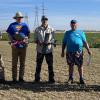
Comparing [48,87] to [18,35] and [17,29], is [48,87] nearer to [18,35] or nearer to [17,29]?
[18,35]

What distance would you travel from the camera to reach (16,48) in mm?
11430

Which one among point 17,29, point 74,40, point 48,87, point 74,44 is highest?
point 17,29

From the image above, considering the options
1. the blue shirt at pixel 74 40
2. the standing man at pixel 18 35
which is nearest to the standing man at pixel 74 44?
the blue shirt at pixel 74 40

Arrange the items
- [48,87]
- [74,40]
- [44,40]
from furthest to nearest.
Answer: [44,40] → [74,40] → [48,87]

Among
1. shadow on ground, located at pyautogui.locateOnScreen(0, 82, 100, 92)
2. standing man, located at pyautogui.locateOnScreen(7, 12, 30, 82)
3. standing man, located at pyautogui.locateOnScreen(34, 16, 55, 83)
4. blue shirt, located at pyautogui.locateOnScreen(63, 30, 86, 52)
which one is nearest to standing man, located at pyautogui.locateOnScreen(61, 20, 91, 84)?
blue shirt, located at pyautogui.locateOnScreen(63, 30, 86, 52)

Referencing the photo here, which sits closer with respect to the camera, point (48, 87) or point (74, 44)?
point (48, 87)

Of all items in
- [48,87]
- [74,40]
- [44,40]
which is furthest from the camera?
[44,40]

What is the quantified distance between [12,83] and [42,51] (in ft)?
3.92

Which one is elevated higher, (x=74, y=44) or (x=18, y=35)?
(x=18, y=35)

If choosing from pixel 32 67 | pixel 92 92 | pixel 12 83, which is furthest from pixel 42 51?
pixel 32 67

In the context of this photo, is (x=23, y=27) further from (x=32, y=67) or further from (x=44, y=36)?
(x=32, y=67)

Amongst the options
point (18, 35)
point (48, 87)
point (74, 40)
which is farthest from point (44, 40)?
point (48, 87)

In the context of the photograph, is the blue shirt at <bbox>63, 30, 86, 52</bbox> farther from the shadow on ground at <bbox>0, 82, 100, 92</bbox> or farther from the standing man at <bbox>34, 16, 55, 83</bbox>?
the shadow on ground at <bbox>0, 82, 100, 92</bbox>

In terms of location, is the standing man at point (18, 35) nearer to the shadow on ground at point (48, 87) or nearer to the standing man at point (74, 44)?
the shadow on ground at point (48, 87)
